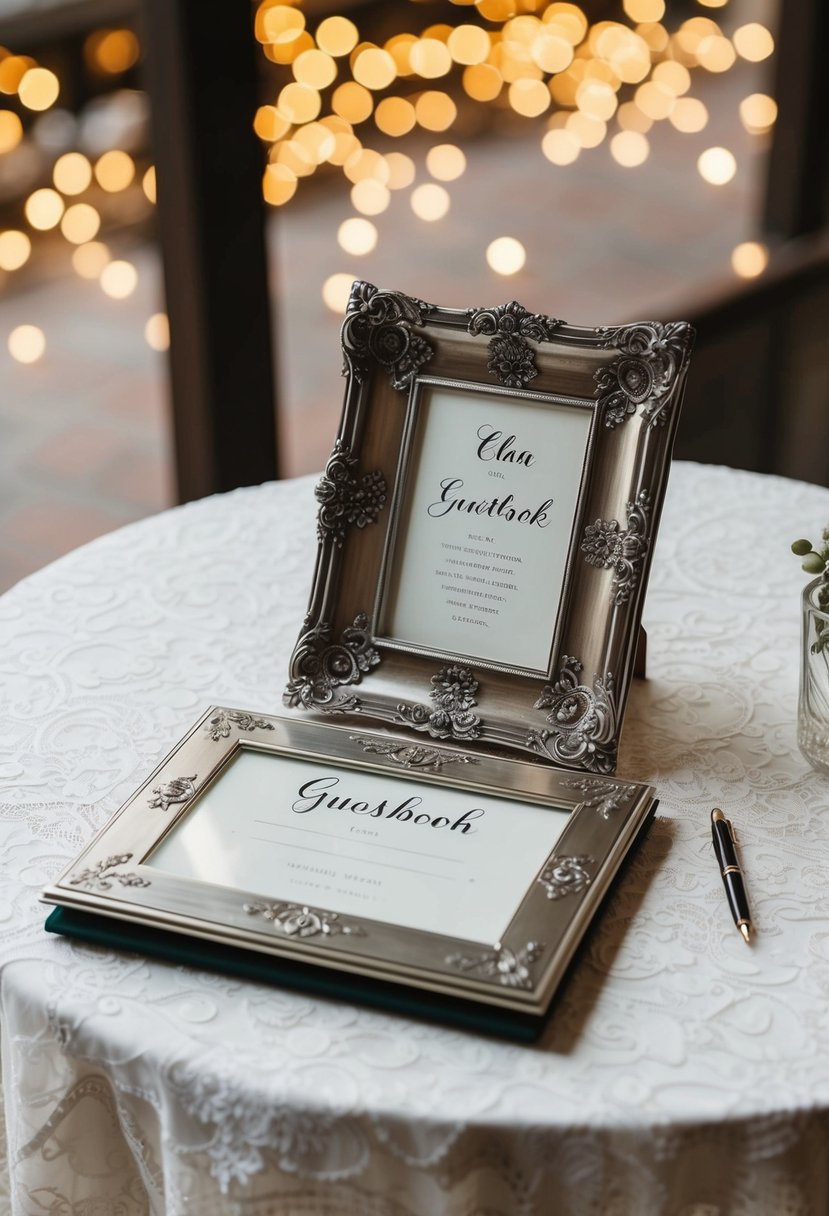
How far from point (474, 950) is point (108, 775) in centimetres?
35

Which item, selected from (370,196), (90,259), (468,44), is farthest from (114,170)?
(468,44)

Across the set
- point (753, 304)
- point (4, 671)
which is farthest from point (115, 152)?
point (4, 671)

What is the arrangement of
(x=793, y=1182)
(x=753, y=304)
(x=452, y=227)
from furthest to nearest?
(x=452, y=227), (x=753, y=304), (x=793, y=1182)

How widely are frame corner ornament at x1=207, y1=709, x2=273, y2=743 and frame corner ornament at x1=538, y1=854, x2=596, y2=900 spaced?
244 mm

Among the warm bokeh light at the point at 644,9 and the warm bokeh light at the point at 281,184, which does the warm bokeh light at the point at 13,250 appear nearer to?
the warm bokeh light at the point at 281,184

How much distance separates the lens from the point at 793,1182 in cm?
75

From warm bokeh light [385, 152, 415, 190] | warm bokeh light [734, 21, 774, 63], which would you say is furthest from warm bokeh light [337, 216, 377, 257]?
warm bokeh light [734, 21, 774, 63]

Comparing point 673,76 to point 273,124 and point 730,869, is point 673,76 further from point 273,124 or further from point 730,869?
point 730,869

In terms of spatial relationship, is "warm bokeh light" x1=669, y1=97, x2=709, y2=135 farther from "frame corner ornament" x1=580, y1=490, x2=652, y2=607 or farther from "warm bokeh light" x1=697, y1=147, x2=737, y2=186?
"frame corner ornament" x1=580, y1=490, x2=652, y2=607

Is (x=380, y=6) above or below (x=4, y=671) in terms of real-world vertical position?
above

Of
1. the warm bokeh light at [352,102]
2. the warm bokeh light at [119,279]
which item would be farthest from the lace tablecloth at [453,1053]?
the warm bokeh light at [352,102]

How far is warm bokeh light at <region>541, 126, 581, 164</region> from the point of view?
4.48m

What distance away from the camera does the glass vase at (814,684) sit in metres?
0.98

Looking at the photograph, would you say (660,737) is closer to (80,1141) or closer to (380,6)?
(80,1141)
